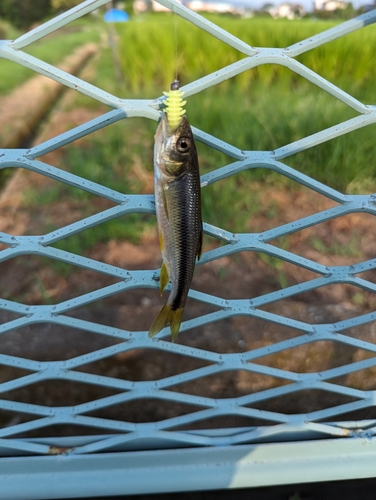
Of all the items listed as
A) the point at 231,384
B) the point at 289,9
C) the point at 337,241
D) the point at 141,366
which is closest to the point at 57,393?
the point at 141,366

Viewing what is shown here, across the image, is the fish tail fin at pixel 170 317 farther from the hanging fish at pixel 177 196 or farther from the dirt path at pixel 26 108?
the dirt path at pixel 26 108

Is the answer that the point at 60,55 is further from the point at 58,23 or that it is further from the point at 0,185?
the point at 58,23

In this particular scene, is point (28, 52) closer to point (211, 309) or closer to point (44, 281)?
point (44, 281)

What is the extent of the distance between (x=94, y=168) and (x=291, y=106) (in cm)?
106

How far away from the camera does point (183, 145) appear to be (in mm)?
596

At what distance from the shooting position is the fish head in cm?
59

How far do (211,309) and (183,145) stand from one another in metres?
0.81

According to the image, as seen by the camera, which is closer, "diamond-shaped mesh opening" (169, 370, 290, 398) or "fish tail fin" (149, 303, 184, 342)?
"fish tail fin" (149, 303, 184, 342)

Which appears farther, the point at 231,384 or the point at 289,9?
the point at 289,9

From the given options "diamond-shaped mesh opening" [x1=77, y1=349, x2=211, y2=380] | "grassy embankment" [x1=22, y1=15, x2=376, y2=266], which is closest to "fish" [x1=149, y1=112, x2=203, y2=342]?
"diamond-shaped mesh opening" [x1=77, y1=349, x2=211, y2=380]

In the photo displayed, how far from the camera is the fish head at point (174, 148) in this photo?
1.94ft

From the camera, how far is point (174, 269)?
28.1 inches

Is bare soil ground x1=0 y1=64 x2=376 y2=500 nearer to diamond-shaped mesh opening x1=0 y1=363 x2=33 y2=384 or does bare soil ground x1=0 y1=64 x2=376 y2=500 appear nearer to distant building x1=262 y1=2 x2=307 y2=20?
diamond-shaped mesh opening x1=0 y1=363 x2=33 y2=384

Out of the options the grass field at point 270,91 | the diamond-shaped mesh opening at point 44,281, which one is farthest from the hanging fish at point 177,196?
the grass field at point 270,91
